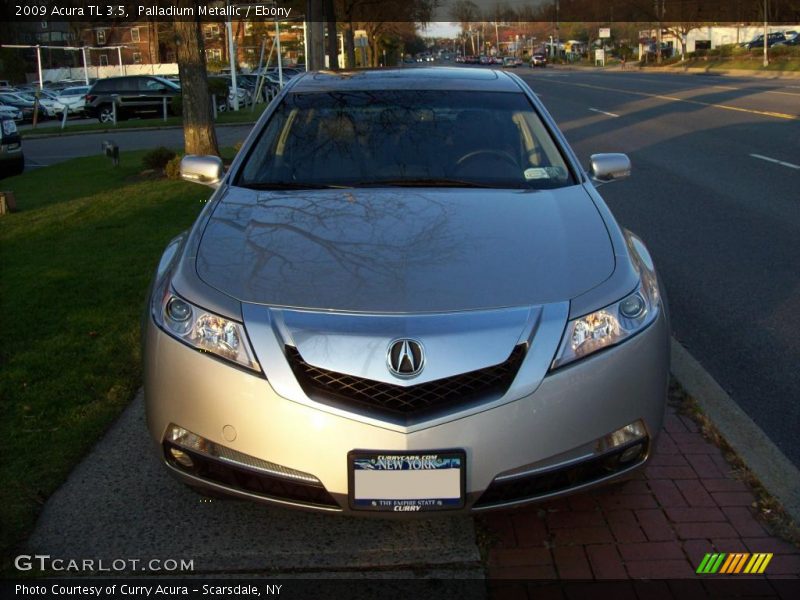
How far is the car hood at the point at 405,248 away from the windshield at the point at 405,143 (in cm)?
22

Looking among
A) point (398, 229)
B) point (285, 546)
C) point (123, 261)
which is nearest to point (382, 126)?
point (398, 229)

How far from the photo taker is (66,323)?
601 centimetres

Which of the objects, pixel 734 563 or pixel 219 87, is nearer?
pixel 734 563

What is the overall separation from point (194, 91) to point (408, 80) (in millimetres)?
9706

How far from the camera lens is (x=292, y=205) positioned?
3.95 m

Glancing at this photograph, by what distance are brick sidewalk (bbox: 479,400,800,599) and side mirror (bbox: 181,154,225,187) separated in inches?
91.8

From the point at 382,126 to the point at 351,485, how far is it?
229cm

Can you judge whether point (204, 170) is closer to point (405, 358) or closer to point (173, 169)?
point (405, 358)

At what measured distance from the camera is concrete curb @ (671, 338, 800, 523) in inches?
142

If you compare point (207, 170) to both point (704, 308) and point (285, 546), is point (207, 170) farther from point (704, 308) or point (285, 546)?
point (704, 308)

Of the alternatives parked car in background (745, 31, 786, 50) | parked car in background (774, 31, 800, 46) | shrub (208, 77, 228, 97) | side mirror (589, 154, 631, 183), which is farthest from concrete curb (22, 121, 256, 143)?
parked car in background (745, 31, 786, 50)

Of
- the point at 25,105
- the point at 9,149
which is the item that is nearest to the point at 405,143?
the point at 9,149

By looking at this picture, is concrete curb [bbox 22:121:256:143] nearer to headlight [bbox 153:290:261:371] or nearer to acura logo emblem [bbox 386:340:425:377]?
headlight [bbox 153:290:261:371]

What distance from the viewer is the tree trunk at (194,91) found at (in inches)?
547
